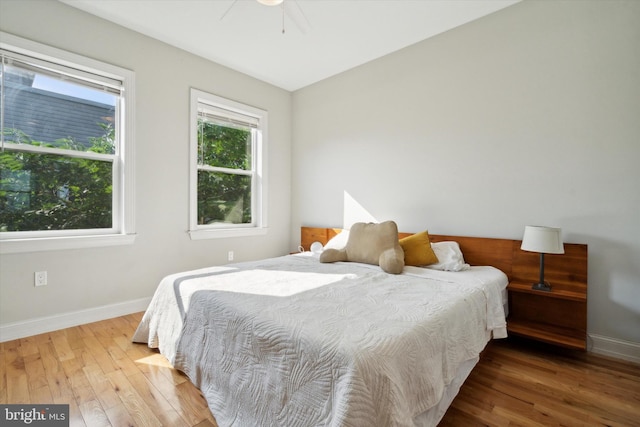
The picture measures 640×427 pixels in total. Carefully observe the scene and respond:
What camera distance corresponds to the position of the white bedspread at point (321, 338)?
1046 millimetres

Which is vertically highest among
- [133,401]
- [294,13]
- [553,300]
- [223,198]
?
[294,13]

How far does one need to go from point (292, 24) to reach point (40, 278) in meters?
3.05

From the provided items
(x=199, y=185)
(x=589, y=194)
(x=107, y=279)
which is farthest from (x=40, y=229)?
(x=589, y=194)

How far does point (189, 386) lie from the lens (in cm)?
171

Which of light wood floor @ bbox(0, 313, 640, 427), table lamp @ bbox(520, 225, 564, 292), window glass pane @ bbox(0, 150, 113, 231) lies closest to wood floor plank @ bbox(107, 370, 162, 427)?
light wood floor @ bbox(0, 313, 640, 427)

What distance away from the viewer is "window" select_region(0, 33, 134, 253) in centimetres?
229

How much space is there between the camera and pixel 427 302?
1578 millimetres

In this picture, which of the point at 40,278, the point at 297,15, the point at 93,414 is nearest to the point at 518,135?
the point at 297,15

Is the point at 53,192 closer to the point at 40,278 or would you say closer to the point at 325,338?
the point at 40,278

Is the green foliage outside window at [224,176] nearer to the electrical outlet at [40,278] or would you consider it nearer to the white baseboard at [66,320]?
the white baseboard at [66,320]

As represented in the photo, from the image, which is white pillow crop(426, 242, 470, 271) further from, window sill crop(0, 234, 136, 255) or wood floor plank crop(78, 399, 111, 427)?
window sill crop(0, 234, 136, 255)

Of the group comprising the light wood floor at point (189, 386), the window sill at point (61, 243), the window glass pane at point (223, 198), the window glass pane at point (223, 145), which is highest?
the window glass pane at point (223, 145)

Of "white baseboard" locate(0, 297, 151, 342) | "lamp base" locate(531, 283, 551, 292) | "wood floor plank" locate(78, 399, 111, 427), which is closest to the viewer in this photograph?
"wood floor plank" locate(78, 399, 111, 427)

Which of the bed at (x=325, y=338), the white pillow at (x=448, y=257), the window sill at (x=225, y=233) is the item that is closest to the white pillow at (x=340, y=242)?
the bed at (x=325, y=338)
